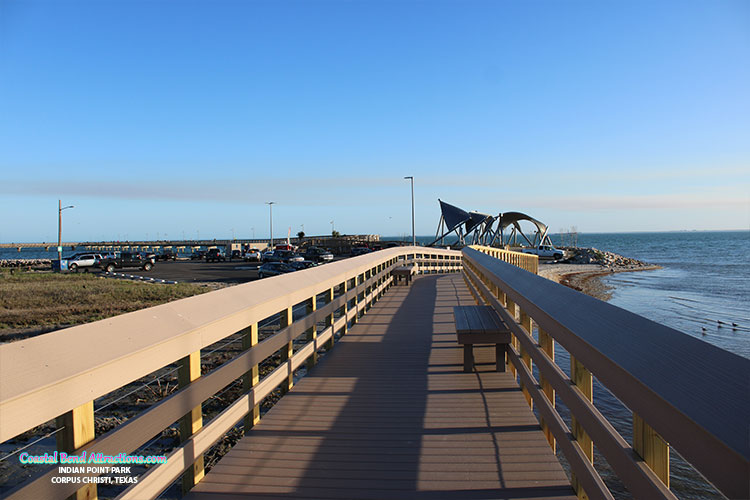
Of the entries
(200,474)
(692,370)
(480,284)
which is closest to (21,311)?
(480,284)

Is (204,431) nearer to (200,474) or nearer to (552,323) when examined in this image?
(200,474)

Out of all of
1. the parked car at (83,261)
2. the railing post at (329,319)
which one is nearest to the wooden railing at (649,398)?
the railing post at (329,319)

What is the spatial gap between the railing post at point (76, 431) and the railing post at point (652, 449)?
2.19m

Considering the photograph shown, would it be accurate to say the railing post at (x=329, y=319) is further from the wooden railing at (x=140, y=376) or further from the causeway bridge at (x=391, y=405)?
the wooden railing at (x=140, y=376)

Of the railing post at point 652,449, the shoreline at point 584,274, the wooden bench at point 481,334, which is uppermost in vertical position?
the railing post at point 652,449

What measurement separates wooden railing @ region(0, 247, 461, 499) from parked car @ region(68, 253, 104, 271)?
147 ft

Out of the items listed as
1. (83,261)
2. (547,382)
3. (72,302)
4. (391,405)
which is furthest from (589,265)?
(547,382)

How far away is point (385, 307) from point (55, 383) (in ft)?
32.0

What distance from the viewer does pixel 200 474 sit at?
3250 millimetres

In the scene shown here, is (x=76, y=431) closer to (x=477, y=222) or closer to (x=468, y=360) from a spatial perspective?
(x=468, y=360)

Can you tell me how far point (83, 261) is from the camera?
43.0m

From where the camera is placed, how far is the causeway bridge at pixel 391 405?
1678 millimetres

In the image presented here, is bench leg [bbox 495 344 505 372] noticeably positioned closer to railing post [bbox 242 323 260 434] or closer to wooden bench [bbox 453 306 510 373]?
wooden bench [bbox 453 306 510 373]

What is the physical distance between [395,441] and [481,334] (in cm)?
212
